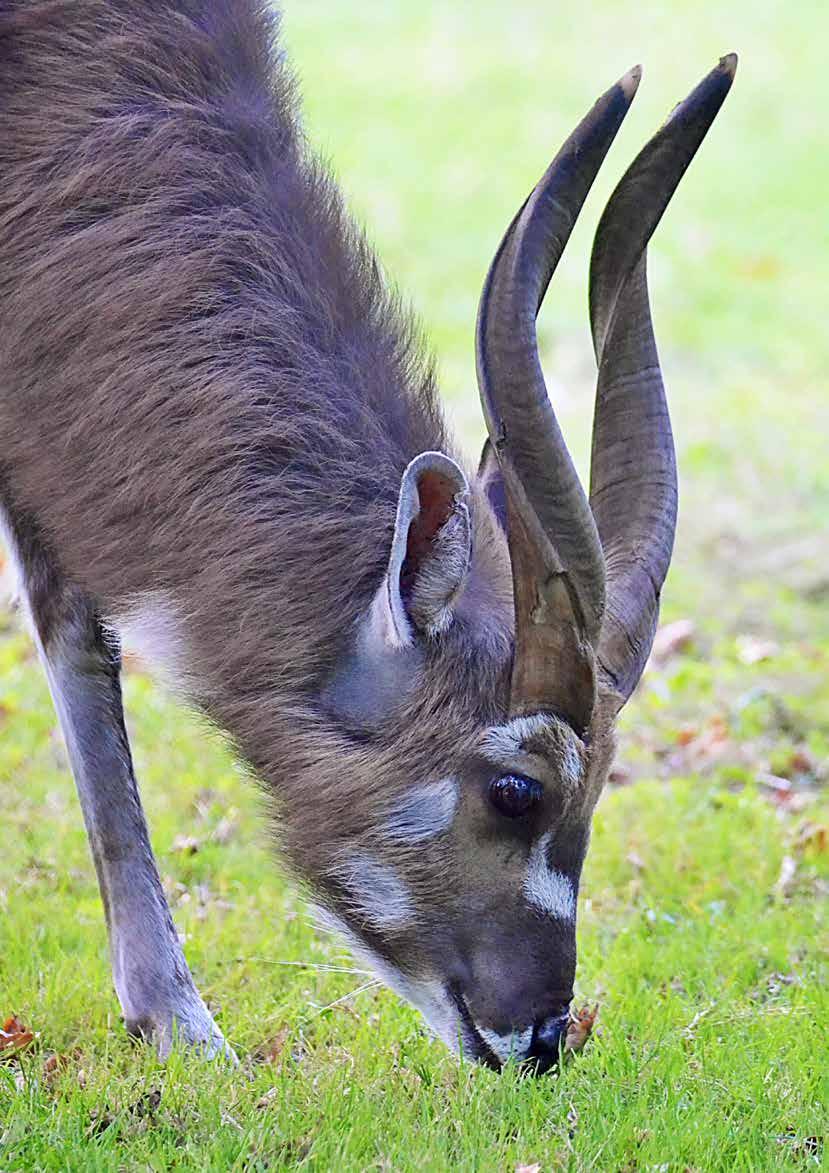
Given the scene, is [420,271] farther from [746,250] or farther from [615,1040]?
[615,1040]

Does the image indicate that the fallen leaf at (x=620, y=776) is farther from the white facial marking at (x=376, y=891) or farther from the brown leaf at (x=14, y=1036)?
the brown leaf at (x=14, y=1036)

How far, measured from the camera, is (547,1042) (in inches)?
175

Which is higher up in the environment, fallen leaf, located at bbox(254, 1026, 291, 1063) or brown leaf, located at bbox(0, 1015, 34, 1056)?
brown leaf, located at bbox(0, 1015, 34, 1056)

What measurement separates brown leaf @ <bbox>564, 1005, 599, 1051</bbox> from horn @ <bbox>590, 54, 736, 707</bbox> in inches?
37.1

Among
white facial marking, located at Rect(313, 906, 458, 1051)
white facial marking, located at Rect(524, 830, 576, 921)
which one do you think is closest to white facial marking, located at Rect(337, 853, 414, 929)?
white facial marking, located at Rect(313, 906, 458, 1051)

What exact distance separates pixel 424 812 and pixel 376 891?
0.79ft

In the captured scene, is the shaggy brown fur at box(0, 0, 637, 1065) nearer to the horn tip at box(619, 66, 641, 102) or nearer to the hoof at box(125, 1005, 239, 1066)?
the hoof at box(125, 1005, 239, 1066)

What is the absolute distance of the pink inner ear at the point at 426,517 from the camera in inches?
161

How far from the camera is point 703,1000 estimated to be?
522cm

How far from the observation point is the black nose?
4.41 metres

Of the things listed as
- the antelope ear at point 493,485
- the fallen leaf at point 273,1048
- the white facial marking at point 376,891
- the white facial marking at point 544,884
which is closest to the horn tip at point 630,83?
the antelope ear at point 493,485

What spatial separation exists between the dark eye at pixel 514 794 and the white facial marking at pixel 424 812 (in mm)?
95

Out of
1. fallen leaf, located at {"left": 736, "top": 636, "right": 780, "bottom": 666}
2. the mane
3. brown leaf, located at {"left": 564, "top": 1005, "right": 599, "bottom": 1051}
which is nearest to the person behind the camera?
the mane

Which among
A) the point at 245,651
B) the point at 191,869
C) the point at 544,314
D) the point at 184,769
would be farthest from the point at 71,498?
the point at 544,314
